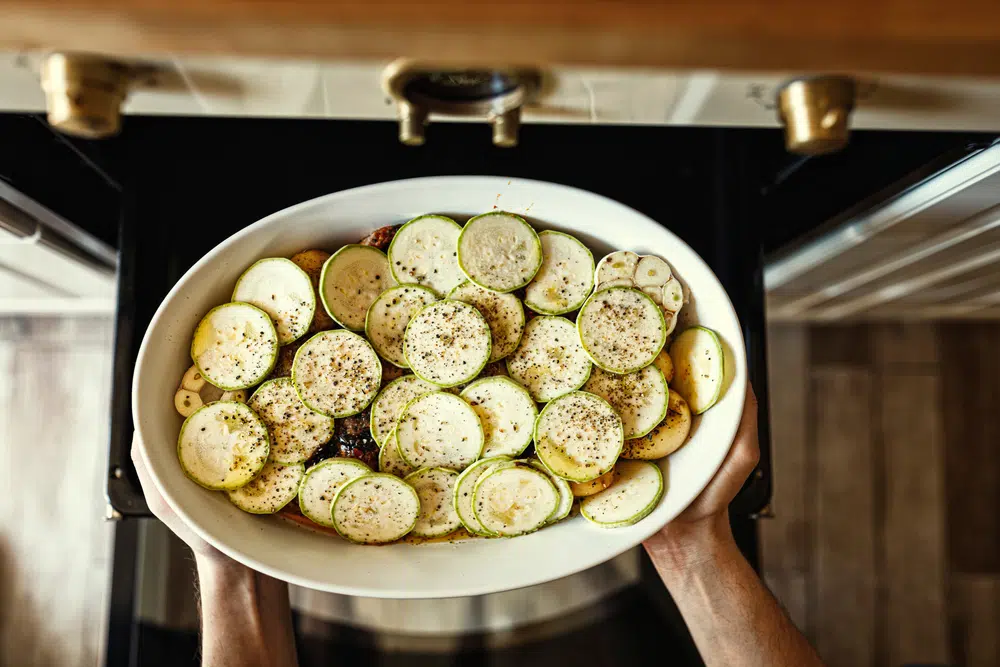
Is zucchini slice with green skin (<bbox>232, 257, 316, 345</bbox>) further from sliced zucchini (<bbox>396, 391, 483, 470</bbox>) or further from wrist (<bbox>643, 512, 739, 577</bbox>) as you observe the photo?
wrist (<bbox>643, 512, 739, 577</bbox>)

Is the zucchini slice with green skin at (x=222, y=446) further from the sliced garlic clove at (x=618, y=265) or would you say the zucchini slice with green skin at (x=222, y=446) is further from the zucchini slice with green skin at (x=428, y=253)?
the sliced garlic clove at (x=618, y=265)

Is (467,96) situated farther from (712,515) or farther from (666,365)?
(712,515)

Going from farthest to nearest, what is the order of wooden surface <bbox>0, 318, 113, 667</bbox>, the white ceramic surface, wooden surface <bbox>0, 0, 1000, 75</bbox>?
1. wooden surface <bbox>0, 318, 113, 667</bbox>
2. the white ceramic surface
3. wooden surface <bbox>0, 0, 1000, 75</bbox>

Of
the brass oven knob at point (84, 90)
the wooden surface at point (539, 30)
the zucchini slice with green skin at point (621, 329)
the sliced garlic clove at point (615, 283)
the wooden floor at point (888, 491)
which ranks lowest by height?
the wooden floor at point (888, 491)

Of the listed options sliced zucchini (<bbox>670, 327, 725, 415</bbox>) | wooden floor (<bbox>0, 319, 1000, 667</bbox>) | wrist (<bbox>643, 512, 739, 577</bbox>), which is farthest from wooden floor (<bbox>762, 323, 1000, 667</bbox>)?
sliced zucchini (<bbox>670, 327, 725, 415</bbox>)

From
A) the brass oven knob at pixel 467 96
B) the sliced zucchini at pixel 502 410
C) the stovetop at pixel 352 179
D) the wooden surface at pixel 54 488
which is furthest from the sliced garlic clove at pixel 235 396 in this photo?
the wooden surface at pixel 54 488

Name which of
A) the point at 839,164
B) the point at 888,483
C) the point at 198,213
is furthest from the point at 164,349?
the point at 888,483

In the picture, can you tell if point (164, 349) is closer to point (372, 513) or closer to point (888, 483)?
point (372, 513)
